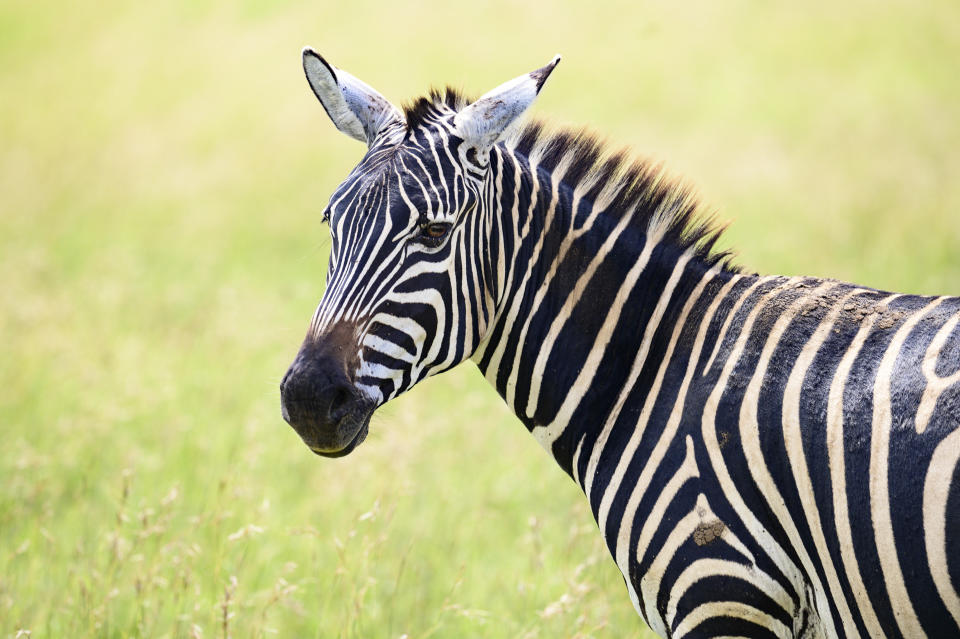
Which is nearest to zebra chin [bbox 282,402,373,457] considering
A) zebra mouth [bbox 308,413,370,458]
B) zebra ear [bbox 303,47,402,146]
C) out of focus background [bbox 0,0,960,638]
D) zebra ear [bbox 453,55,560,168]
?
zebra mouth [bbox 308,413,370,458]

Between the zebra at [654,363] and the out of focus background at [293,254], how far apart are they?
830mm

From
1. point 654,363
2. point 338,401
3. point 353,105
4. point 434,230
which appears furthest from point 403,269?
point 654,363

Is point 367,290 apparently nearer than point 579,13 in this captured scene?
Yes

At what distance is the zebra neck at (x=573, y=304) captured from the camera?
3.48m

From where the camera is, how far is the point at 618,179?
12.2ft

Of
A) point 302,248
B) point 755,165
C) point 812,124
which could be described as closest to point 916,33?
point 812,124

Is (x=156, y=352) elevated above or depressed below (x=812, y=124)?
below

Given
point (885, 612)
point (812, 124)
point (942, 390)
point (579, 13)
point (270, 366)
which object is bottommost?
point (885, 612)

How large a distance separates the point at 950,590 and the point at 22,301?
34.4 ft

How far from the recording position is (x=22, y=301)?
33.3ft

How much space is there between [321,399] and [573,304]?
1190mm

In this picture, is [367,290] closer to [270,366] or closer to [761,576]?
[761,576]

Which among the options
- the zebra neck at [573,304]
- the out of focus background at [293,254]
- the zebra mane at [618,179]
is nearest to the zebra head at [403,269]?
the zebra neck at [573,304]

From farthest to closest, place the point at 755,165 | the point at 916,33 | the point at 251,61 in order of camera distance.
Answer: the point at 251,61 < the point at 916,33 < the point at 755,165
